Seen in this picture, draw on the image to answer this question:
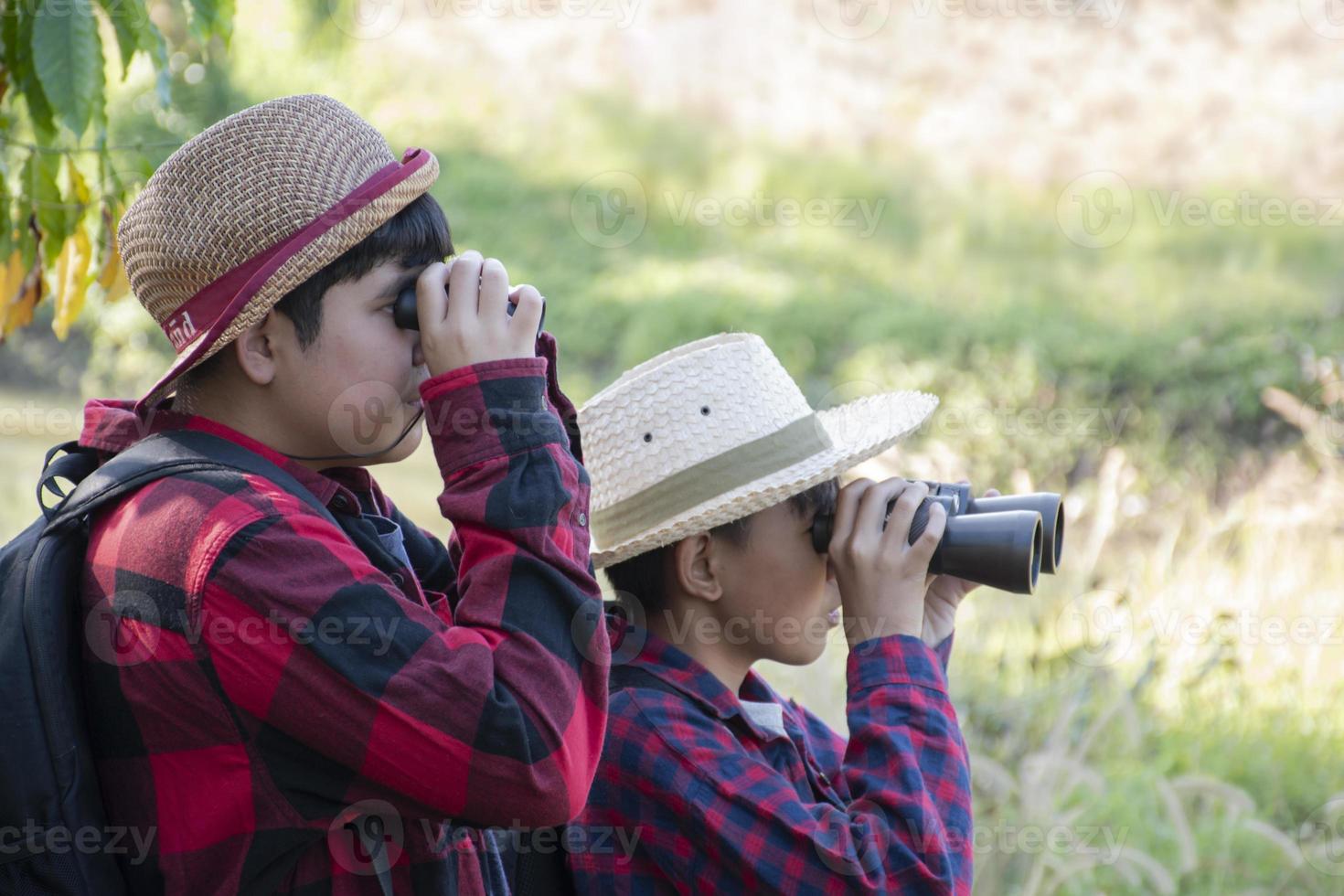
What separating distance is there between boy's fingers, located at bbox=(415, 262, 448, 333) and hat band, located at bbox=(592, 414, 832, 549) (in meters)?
0.66

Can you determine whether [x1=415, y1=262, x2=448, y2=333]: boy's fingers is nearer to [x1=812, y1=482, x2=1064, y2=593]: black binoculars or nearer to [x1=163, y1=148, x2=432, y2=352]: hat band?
[x1=163, y1=148, x2=432, y2=352]: hat band

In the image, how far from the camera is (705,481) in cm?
209

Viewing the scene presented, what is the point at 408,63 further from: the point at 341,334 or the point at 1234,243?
the point at 341,334

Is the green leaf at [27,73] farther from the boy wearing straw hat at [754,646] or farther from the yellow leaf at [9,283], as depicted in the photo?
the boy wearing straw hat at [754,646]

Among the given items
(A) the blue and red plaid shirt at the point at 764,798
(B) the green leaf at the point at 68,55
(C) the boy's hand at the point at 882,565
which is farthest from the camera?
(B) the green leaf at the point at 68,55

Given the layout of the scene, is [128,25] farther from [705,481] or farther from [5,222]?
[705,481]

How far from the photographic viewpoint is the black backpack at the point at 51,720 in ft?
4.37

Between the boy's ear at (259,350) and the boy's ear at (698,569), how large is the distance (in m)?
0.77

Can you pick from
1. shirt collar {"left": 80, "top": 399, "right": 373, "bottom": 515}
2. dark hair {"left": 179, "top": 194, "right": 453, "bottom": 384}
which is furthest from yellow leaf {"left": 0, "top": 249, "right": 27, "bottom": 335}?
dark hair {"left": 179, "top": 194, "right": 453, "bottom": 384}

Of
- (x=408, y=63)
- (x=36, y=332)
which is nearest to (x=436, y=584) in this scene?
(x=36, y=332)

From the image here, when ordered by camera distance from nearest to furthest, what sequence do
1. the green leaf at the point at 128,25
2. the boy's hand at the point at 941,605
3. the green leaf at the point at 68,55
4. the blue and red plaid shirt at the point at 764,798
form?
the blue and red plaid shirt at the point at 764,798
the green leaf at the point at 68,55
the green leaf at the point at 128,25
the boy's hand at the point at 941,605

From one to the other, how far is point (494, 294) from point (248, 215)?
0.29 metres

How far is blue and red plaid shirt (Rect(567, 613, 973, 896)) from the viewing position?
5.78ft

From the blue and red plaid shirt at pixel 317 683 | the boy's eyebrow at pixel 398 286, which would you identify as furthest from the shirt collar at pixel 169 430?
the boy's eyebrow at pixel 398 286
